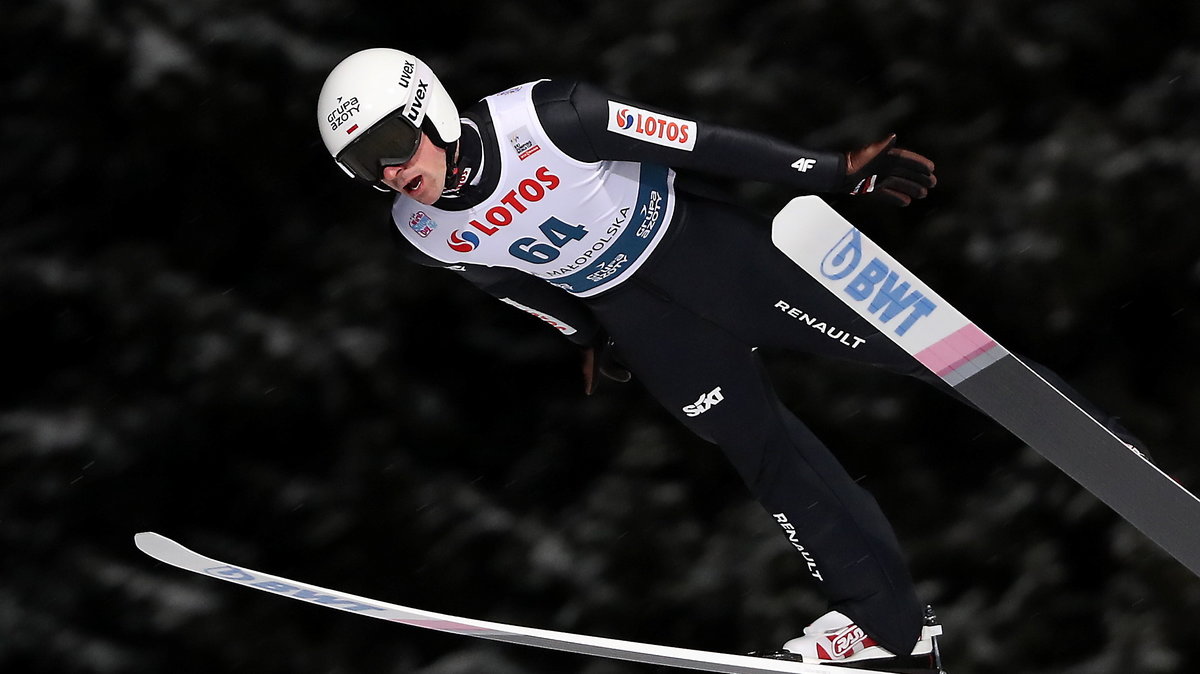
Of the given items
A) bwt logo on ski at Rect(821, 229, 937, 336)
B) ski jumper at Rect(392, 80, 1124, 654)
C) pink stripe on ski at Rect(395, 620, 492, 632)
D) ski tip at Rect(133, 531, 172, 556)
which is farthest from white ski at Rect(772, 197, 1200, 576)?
ski tip at Rect(133, 531, 172, 556)

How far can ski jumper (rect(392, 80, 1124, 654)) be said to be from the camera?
2.47 meters

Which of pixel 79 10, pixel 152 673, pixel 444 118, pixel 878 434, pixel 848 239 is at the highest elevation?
pixel 79 10

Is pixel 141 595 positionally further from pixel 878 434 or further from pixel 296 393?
pixel 878 434

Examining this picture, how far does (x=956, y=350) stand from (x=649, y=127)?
60 centimetres

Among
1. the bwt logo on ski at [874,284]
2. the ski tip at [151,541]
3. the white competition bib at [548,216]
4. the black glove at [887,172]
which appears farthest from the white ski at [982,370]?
the ski tip at [151,541]

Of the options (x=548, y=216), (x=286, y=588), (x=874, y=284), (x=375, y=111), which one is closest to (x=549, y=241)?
(x=548, y=216)

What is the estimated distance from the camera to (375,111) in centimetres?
234

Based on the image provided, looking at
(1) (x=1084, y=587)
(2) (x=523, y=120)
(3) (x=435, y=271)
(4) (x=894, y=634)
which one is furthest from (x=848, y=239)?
(1) (x=1084, y=587)

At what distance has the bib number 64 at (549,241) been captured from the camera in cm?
254

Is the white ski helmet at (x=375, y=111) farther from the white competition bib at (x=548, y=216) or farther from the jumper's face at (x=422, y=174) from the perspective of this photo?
the white competition bib at (x=548, y=216)

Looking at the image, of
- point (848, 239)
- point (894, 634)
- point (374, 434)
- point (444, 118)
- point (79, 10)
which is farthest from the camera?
point (374, 434)

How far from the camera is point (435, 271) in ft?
12.6

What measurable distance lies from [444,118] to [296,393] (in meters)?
1.59

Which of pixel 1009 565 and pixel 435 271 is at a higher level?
pixel 435 271
